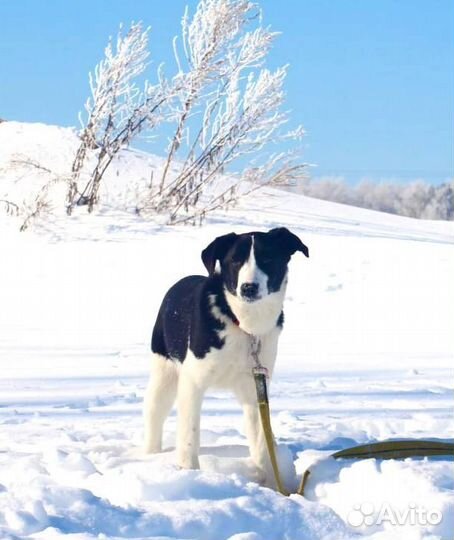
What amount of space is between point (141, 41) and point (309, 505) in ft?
45.0

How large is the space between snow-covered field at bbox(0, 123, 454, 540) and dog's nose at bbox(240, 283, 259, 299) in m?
0.84

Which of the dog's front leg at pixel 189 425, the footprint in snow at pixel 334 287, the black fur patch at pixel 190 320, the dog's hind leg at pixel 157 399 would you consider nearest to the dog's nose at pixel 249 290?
the black fur patch at pixel 190 320

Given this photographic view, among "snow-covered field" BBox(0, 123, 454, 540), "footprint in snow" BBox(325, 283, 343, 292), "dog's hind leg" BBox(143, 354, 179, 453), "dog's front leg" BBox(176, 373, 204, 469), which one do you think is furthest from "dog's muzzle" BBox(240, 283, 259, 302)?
"footprint in snow" BBox(325, 283, 343, 292)

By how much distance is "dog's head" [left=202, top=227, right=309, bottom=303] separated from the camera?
4910 millimetres

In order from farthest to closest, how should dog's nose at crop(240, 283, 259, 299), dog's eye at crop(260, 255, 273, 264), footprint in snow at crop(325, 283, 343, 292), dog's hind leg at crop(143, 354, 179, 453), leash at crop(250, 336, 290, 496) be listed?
1. footprint in snow at crop(325, 283, 343, 292)
2. dog's hind leg at crop(143, 354, 179, 453)
3. leash at crop(250, 336, 290, 496)
4. dog's eye at crop(260, 255, 273, 264)
5. dog's nose at crop(240, 283, 259, 299)

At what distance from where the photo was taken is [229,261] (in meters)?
5.10

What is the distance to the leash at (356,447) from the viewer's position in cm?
502

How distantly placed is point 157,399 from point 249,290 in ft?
3.83

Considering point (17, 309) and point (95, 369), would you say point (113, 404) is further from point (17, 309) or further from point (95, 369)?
point (17, 309)

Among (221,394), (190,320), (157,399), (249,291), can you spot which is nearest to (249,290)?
(249,291)

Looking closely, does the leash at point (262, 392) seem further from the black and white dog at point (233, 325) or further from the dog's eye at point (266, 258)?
the dog's eye at point (266, 258)

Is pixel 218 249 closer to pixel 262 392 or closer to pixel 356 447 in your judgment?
pixel 262 392

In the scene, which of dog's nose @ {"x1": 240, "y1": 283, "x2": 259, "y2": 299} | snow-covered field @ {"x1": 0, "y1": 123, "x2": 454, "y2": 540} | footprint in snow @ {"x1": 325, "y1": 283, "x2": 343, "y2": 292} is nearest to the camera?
snow-covered field @ {"x1": 0, "y1": 123, "x2": 454, "y2": 540}

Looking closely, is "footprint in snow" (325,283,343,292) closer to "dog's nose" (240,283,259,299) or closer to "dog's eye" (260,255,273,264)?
"dog's eye" (260,255,273,264)
